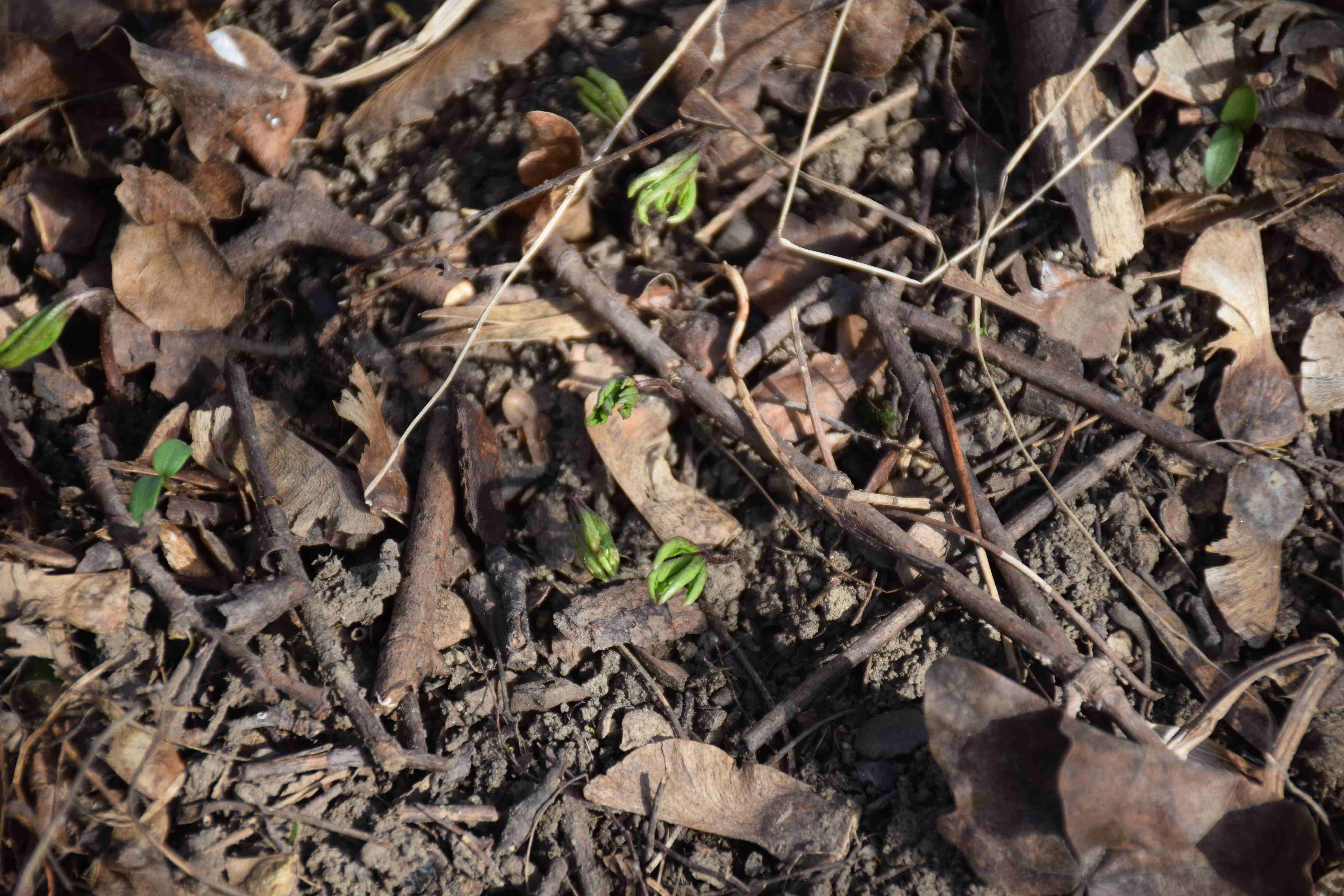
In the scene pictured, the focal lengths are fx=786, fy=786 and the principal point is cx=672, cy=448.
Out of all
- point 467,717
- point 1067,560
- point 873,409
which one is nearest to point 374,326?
point 467,717

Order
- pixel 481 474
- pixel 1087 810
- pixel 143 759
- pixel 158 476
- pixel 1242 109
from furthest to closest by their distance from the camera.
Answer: pixel 1242 109
pixel 481 474
pixel 158 476
pixel 143 759
pixel 1087 810

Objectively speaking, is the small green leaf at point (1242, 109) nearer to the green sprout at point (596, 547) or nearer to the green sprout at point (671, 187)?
the green sprout at point (671, 187)

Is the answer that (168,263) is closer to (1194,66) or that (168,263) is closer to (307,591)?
(307,591)

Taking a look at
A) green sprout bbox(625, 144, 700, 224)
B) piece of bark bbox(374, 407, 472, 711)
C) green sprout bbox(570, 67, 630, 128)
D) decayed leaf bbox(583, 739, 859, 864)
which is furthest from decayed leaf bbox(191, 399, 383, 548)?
green sprout bbox(570, 67, 630, 128)

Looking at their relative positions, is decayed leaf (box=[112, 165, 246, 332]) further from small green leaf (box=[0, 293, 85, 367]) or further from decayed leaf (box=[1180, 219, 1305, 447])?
decayed leaf (box=[1180, 219, 1305, 447])

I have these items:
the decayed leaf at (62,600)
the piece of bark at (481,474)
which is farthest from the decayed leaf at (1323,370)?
the decayed leaf at (62,600)

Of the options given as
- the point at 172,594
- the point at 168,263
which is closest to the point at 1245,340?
the point at 172,594

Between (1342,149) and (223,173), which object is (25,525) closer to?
(223,173)
